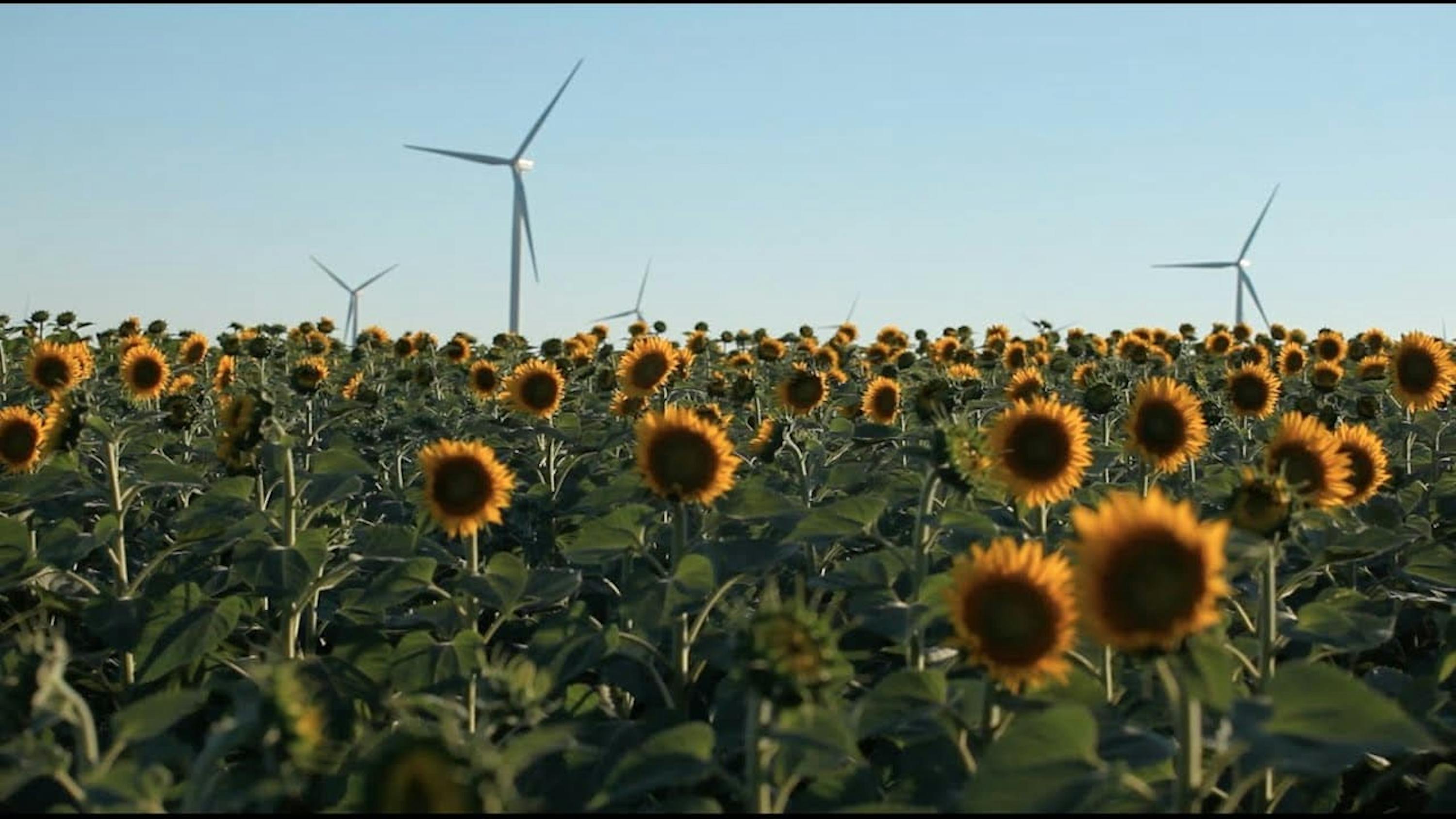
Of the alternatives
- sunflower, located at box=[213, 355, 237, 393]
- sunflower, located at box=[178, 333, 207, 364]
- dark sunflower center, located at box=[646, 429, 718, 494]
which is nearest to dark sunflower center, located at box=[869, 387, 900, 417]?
dark sunflower center, located at box=[646, 429, 718, 494]

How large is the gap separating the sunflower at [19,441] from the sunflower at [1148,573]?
18.3ft

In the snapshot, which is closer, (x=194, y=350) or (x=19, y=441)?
(x=19, y=441)

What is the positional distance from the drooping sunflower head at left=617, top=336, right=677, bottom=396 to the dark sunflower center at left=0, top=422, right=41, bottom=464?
3.64 m

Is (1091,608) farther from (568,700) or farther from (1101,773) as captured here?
(568,700)

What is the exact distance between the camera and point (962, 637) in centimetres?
308

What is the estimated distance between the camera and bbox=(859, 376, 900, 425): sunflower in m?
8.88

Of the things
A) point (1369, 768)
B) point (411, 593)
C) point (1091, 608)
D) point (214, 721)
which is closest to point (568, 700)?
point (411, 593)

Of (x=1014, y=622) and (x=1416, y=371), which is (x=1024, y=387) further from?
(x=1014, y=622)

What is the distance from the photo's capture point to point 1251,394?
339 inches

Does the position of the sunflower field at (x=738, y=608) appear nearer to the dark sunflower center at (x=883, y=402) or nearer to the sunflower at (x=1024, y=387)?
the dark sunflower center at (x=883, y=402)

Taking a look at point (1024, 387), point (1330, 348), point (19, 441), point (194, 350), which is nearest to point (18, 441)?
point (19, 441)

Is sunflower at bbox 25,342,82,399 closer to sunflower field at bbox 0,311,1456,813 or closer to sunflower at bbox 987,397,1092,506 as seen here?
sunflower field at bbox 0,311,1456,813

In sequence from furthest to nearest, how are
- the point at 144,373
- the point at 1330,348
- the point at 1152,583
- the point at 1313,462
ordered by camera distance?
the point at 1330,348 < the point at 144,373 < the point at 1313,462 < the point at 1152,583

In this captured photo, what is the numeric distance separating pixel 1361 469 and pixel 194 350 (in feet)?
39.5
